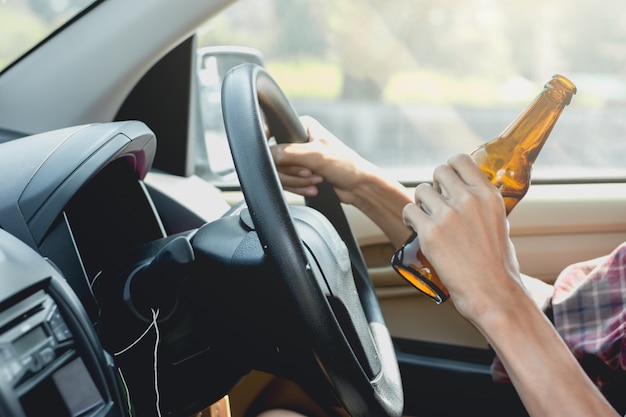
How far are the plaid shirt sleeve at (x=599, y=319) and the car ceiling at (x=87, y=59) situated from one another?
75cm

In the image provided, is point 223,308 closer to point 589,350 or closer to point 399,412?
point 399,412

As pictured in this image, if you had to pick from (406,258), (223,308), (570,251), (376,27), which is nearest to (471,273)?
(406,258)

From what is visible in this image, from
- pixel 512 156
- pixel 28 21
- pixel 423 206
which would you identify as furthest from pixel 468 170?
pixel 28 21

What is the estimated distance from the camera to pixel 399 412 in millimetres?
898

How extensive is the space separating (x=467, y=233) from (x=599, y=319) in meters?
0.46

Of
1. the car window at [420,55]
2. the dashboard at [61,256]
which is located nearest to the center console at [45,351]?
the dashboard at [61,256]

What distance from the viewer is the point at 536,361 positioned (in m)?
0.86

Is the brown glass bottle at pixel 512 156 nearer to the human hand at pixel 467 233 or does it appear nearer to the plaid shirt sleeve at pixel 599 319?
the human hand at pixel 467 233

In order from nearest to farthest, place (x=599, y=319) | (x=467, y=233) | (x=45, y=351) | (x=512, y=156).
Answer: (x=45, y=351) → (x=467, y=233) → (x=512, y=156) → (x=599, y=319)

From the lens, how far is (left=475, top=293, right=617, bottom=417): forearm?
850 mm

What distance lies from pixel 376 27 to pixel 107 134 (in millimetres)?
5934

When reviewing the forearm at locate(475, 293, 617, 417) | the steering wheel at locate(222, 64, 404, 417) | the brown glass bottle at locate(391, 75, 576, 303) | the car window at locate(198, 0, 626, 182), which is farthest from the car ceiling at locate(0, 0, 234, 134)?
the car window at locate(198, 0, 626, 182)

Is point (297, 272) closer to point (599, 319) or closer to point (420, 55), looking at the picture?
point (599, 319)

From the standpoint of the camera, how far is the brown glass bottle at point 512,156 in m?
0.97
